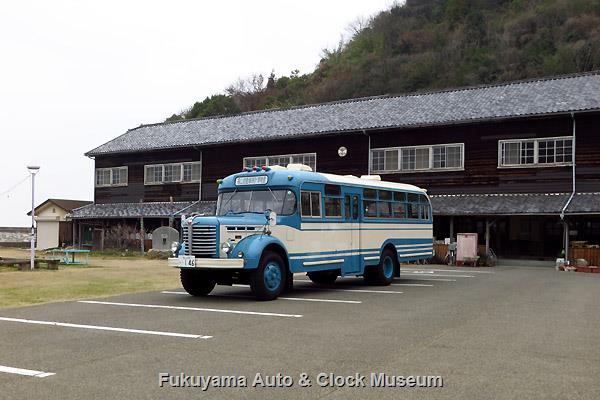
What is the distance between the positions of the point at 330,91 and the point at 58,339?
63360 mm

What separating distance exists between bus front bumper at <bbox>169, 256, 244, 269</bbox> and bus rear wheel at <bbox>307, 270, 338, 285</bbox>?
3.88m

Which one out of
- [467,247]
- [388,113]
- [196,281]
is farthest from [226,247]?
[388,113]

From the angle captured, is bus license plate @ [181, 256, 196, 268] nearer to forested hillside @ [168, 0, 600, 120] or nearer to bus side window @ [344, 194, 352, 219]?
bus side window @ [344, 194, 352, 219]

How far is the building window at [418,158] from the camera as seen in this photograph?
2906 centimetres

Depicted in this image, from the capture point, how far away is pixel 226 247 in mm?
12594

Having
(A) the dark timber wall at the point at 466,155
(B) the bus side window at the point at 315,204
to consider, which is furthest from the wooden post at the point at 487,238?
(B) the bus side window at the point at 315,204

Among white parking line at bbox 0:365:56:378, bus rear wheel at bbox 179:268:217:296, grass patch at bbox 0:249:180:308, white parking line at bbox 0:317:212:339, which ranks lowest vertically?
grass patch at bbox 0:249:180:308

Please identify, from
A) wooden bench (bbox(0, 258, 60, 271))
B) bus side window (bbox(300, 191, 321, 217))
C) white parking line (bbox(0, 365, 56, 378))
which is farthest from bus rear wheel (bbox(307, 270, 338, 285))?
wooden bench (bbox(0, 258, 60, 271))


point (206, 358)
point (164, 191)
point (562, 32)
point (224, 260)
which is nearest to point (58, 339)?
point (206, 358)

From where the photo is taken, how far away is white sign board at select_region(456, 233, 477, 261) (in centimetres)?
2648

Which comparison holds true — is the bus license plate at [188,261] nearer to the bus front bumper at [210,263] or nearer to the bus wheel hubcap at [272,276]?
the bus front bumper at [210,263]

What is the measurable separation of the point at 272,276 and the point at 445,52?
194 ft

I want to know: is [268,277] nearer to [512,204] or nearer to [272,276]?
[272,276]

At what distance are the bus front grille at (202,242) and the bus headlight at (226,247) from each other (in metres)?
0.16
